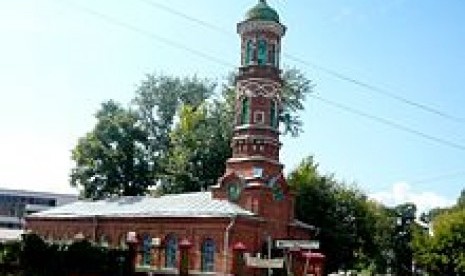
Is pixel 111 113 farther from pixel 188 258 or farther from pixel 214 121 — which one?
pixel 188 258

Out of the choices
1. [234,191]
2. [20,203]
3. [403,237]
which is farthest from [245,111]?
[20,203]

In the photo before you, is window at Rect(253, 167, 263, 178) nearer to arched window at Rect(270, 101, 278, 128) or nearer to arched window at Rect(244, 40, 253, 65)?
arched window at Rect(270, 101, 278, 128)

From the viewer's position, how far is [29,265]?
29016mm

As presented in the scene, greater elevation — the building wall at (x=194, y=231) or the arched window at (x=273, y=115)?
the arched window at (x=273, y=115)

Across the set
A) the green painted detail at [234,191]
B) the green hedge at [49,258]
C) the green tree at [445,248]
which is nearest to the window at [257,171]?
the green painted detail at [234,191]

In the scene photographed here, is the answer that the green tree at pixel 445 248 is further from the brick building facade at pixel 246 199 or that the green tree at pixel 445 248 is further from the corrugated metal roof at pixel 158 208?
the corrugated metal roof at pixel 158 208

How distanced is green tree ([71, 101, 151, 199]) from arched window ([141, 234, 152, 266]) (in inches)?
754

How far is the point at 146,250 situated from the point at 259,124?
974cm

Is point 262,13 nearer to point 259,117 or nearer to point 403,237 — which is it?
point 259,117

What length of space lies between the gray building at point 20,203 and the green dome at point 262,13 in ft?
210

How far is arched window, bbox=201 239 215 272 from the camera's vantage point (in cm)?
3441

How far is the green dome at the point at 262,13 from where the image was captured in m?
36.6

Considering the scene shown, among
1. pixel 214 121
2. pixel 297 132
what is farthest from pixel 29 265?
pixel 297 132

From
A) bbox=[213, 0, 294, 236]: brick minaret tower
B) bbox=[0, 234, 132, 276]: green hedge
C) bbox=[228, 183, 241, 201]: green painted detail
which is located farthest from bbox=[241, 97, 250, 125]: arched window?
bbox=[0, 234, 132, 276]: green hedge
